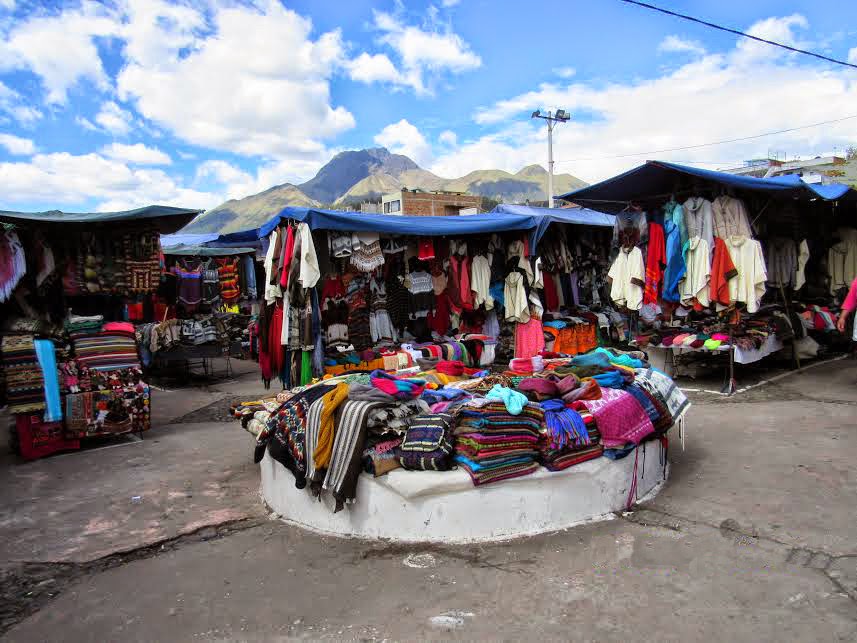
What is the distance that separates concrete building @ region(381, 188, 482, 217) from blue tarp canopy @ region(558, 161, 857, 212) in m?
39.0

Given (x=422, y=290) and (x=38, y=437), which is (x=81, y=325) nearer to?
(x=38, y=437)

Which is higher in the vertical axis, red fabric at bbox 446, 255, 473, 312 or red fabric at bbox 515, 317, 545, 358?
red fabric at bbox 446, 255, 473, 312

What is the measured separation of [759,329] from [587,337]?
242 cm

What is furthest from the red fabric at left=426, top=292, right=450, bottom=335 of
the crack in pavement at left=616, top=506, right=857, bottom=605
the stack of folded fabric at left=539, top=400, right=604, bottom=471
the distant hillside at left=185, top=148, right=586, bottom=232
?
the distant hillside at left=185, top=148, right=586, bottom=232

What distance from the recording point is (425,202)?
49562mm

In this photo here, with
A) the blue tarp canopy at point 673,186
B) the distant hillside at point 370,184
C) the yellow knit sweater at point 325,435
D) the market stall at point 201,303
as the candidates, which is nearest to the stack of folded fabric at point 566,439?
the yellow knit sweater at point 325,435

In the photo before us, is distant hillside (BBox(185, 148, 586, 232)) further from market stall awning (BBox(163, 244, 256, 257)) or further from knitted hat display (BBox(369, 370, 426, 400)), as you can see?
knitted hat display (BBox(369, 370, 426, 400))

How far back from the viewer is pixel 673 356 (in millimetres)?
8602

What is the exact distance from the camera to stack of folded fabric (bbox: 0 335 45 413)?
6113mm

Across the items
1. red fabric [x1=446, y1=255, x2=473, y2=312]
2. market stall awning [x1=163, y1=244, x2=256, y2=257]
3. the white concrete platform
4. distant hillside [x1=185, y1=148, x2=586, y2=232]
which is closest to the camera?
the white concrete platform

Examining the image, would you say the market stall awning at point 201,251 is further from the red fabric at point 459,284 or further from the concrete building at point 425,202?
the concrete building at point 425,202

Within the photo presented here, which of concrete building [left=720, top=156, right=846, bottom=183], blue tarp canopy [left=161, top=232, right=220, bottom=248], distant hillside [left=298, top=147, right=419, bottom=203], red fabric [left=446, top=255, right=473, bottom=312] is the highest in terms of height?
distant hillside [left=298, top=147, right=419, bottom=203]

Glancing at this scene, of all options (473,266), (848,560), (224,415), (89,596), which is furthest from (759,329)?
(89,596)

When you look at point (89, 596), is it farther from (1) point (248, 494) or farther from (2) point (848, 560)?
(2) point (848, 560)
